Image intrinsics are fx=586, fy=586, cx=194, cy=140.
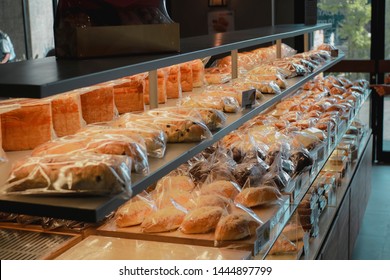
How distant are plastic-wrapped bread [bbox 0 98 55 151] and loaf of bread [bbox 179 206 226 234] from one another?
1.85 feet

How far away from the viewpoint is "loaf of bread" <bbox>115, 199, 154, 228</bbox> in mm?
2121

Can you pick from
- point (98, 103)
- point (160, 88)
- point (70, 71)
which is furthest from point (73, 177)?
point (160, 88)

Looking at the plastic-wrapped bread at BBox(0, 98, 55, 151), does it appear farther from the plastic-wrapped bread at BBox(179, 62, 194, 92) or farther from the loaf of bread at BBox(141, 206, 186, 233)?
the plastic-wrapped bread at BBox(179, 62, 194, 92)

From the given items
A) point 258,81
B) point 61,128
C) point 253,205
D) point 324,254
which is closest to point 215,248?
point 253,205

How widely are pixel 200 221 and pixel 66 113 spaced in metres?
0.61

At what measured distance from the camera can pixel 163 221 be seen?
81.5 inches

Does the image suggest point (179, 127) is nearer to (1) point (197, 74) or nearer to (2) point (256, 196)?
(2) point (256, 196)

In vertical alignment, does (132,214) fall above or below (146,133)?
below

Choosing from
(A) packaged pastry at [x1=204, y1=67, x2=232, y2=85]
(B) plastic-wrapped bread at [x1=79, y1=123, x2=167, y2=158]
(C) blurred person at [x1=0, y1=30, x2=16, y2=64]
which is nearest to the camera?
(B) plastic-wrapped bread at [x1=79, y1=123, x2=167, y2=158]

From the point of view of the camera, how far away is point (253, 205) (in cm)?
228

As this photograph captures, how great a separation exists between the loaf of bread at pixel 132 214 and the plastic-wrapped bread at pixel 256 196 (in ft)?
1.24

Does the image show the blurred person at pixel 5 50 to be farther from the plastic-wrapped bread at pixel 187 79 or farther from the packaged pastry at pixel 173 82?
the packaged pastry at pixel 173 82

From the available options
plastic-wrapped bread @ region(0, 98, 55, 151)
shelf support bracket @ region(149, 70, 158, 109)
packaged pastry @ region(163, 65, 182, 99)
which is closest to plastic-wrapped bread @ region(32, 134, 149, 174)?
plastic-wrapped bread @ region(0, 98, 55, 151)

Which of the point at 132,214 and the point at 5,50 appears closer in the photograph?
the point at 132,214
